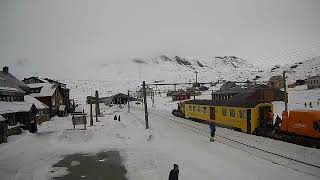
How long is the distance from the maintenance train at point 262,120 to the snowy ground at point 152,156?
5.99ft

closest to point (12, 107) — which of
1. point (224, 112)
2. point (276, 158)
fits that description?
point (224, 112)

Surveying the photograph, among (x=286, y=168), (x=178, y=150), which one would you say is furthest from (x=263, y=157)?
(x=178, y=150)

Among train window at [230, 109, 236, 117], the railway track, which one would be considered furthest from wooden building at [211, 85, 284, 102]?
the railway track

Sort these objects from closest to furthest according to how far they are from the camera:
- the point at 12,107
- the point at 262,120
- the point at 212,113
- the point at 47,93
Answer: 1. the point at 262,120
2. the point at 212,113
3. the point at 12,107
4. the point at 47,93

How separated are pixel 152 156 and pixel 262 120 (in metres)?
11.2

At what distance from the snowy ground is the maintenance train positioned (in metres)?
1.83

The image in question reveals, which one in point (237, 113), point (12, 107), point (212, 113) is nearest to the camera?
point (237, 113)

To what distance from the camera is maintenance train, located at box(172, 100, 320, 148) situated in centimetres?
1919

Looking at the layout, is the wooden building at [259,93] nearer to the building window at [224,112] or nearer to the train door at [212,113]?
the train door at [212,113]

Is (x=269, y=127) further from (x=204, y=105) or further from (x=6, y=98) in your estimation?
(x=6, y=98)

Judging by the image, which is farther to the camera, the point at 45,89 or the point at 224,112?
the point at 45,89

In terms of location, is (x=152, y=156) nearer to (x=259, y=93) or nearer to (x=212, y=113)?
(x=212, y=113)

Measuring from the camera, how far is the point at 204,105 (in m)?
35.6

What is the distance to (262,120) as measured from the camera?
82.8ft
